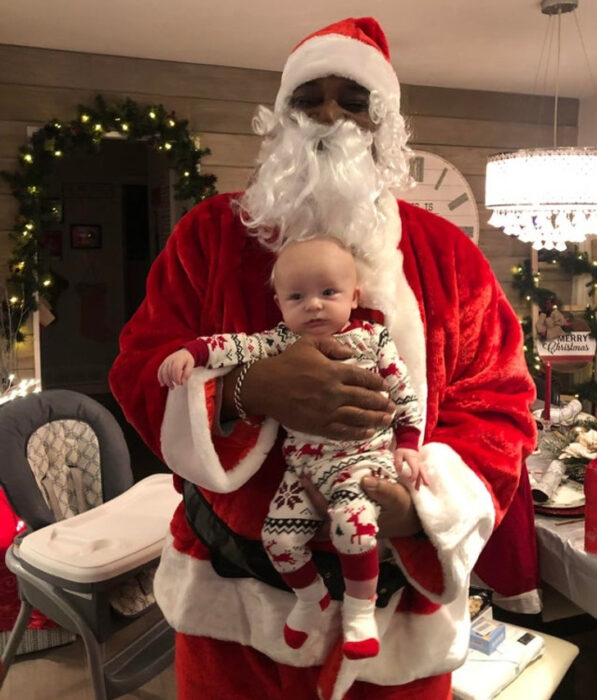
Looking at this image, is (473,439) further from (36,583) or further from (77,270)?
(77,270)

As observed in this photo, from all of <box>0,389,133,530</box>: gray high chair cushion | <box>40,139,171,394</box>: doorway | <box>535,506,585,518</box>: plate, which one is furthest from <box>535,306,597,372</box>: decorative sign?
<box>40,139,171,394</box>: doorway

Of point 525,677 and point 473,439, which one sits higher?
point 473,439

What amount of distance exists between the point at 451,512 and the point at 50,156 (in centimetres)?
346

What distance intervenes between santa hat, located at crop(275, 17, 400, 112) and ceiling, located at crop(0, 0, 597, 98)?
208 centimetres

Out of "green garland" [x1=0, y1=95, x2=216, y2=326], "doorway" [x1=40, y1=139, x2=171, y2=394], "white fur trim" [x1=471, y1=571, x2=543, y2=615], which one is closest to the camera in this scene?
"white fur trim" [x1=471, y1=571, x2=543, y2=615]

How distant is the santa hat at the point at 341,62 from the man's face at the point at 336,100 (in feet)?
0.04

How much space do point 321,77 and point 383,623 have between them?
85 centimetres

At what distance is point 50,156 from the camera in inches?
151

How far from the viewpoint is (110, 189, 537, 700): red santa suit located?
102 centimetres

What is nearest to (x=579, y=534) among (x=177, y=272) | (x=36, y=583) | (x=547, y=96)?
(x=177, y=272)

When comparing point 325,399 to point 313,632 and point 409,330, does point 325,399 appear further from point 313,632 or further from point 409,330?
point 313,632

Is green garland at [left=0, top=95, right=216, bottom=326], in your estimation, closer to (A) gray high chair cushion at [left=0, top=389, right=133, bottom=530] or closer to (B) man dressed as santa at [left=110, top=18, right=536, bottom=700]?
(A) gray high chair cushion at [left=0, top=389, right=133, bottom=530]

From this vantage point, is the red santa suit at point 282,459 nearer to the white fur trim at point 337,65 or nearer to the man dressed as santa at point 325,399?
the man dressed as santa at point 325,399

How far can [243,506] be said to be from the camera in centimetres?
107
